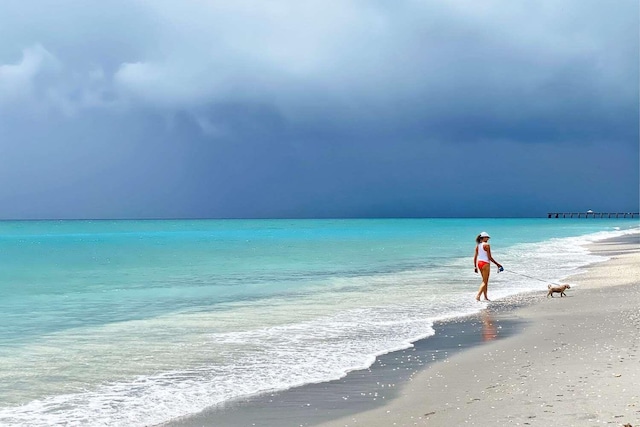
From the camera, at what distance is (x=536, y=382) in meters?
8.64

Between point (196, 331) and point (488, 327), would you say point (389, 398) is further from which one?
point (196, 331)

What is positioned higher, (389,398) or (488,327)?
(389,398)

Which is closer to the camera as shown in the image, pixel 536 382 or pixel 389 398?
pixel 389 398

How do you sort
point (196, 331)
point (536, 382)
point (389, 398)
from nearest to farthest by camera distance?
point (389, 398), point (536, 382), point (196, 331)

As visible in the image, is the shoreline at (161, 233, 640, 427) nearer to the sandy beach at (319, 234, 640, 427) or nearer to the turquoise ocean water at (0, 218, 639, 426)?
the sandy beach at (319, 234, 640, 427)

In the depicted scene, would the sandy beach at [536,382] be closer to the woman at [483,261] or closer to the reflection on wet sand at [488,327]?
the reflection on wet sand at [488,327]

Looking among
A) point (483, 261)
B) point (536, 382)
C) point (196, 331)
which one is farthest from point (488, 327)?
point (196, 331)

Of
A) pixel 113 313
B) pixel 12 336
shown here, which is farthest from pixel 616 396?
pixel 113 313

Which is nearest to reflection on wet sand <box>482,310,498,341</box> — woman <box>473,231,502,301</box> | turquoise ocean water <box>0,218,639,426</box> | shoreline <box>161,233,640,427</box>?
shoreline <box>161,233,640,427</box>

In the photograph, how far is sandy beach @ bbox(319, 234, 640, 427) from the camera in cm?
709

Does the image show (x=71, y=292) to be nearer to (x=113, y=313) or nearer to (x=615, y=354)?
(x=113, y=313)

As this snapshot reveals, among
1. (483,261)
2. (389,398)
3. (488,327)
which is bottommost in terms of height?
(488,327)

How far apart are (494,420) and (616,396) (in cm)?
159

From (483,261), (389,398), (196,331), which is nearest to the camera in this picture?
(389,398)
